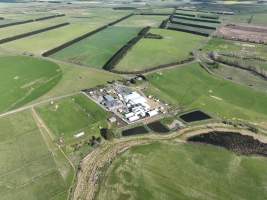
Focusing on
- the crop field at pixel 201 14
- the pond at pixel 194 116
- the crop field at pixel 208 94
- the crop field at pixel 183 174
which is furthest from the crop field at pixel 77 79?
the crop field at pixel 201 14

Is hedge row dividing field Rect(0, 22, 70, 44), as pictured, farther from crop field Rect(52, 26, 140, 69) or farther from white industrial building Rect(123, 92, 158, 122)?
white industrial building Rect(123, 92, 158, 122)

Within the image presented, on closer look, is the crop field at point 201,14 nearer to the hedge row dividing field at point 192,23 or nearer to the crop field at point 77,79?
the hedge row dividing field at point 192,23

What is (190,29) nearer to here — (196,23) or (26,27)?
(196,23)

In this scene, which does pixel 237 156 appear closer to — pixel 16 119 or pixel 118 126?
pixel 118 126

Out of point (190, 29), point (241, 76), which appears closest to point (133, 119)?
point (241, 76)

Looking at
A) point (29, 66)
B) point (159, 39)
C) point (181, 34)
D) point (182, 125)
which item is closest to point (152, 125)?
point (182, 125)
